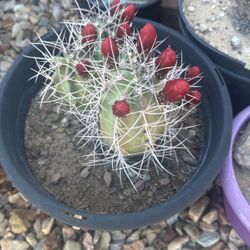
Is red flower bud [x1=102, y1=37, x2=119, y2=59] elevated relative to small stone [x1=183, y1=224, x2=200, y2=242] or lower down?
elevated

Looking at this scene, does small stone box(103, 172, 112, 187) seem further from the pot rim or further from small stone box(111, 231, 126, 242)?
the pot rim

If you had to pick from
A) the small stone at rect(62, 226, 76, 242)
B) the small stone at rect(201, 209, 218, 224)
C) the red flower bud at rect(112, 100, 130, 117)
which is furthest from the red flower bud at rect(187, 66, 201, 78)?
the small stone at rect(62, 226, 76, 242)

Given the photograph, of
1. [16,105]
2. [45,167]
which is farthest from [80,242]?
[16,105]

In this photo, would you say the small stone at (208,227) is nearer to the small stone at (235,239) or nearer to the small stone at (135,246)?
the small stone at (235,239)

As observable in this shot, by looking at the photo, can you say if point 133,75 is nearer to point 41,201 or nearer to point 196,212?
point 41,201

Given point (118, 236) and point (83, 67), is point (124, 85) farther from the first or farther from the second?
point (118, 236)

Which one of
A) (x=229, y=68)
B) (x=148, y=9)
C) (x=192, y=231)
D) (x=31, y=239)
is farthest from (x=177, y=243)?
(x=148, y=9)
